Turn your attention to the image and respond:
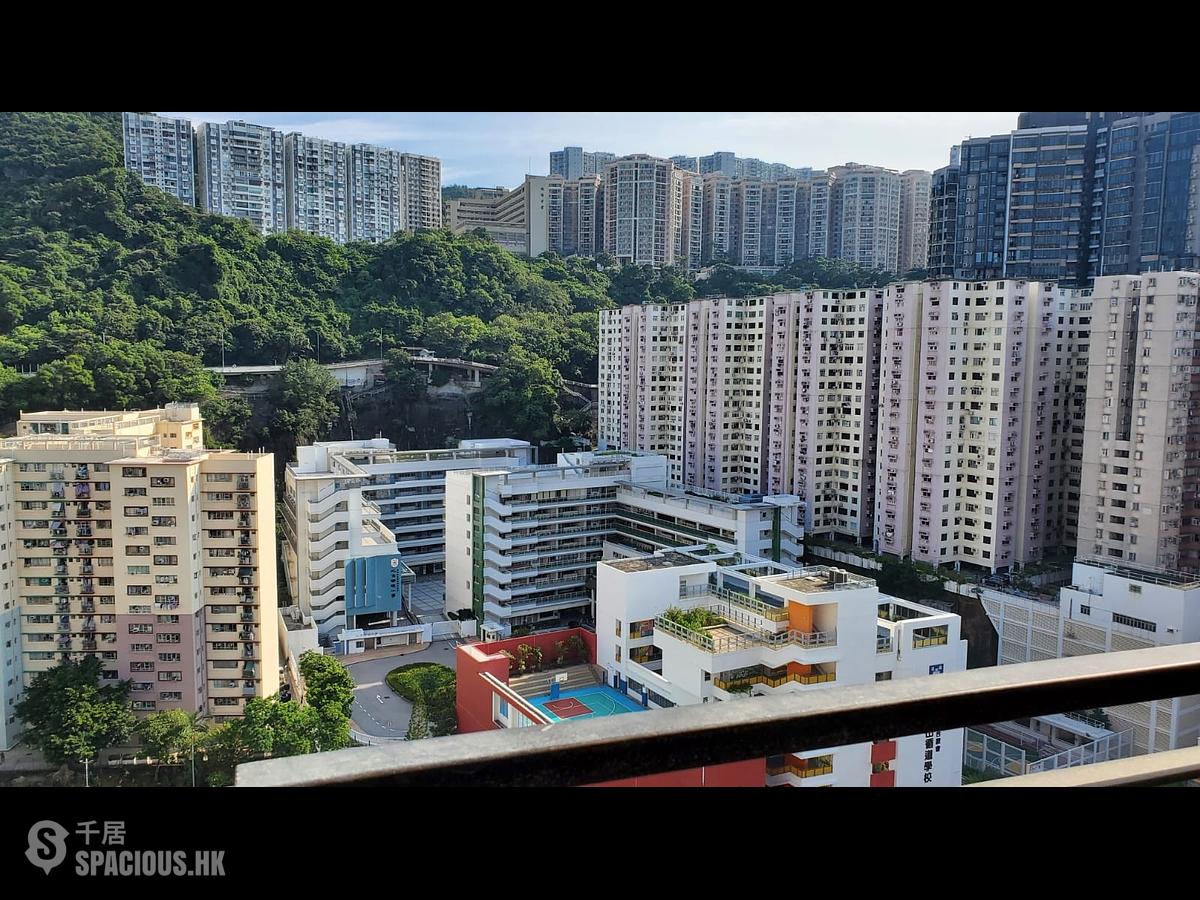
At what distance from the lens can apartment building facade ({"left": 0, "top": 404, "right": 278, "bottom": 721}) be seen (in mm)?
5008

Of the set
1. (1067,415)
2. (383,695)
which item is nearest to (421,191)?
(1067,415)

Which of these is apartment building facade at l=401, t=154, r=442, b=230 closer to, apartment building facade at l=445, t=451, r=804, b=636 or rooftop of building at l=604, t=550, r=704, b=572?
apartment building facade at l=445, t=451, r=804, b=636

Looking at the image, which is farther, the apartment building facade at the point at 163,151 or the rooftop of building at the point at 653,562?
the apartment building facade at the point at 163,151

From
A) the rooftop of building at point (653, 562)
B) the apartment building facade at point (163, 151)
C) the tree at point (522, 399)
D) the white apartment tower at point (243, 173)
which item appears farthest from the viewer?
the white apartment tower at point (243, 173)

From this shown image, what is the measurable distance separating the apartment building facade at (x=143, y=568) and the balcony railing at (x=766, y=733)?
5.16 meters

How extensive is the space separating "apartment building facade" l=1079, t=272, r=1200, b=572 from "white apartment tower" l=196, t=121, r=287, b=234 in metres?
12.4

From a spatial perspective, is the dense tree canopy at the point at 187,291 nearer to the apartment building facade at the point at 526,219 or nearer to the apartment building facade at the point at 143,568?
the apartment building facade at the point at 526,219

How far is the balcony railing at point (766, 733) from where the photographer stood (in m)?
0.38

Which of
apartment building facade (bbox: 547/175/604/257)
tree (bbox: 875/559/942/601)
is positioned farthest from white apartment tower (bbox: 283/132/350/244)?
tree (bbox: 875/559/942/601)

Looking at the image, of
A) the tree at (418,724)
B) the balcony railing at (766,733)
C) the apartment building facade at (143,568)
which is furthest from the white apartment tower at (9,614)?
the balcony railing at (766,733)

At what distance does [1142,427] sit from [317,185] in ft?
45.2
